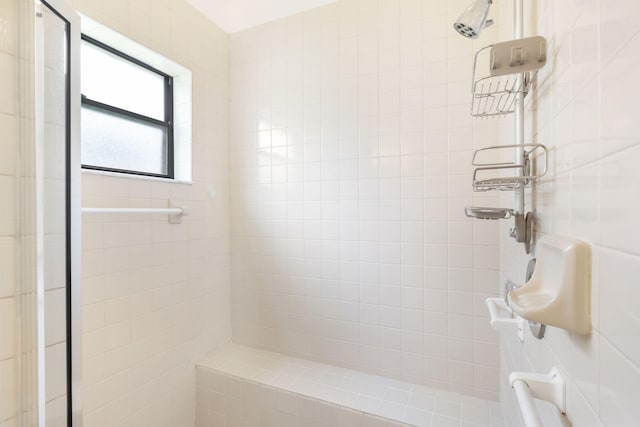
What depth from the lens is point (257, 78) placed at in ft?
6.32

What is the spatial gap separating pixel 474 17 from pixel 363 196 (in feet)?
3.12

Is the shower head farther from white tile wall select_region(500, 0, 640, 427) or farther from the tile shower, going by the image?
white tile wall select_region(500, 0, 640, 427)

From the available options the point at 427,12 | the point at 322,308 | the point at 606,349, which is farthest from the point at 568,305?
the point at 427,12

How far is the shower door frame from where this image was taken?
0.64 metres

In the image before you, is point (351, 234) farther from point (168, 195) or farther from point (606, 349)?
point (606, 349)

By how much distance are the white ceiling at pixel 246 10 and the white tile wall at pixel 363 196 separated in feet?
0.26

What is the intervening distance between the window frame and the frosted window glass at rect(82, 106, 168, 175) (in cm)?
2

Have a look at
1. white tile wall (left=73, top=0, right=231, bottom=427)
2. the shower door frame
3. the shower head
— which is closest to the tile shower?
white tile wall (left=73, top=0, right=231, bottom=427)

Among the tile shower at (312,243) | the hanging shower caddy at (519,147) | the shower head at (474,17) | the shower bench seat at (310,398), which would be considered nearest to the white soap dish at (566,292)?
the hanging shower caddy at (519,147)

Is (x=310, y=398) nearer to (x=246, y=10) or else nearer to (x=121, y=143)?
(x=121, y=143)

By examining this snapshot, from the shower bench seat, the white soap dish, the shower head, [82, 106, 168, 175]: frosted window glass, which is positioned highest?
the shower head

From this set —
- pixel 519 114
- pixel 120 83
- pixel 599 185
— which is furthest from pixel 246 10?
pixel 599 185

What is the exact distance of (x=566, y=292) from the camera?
0.46 meters

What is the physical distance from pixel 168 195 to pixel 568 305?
5.54 feet
